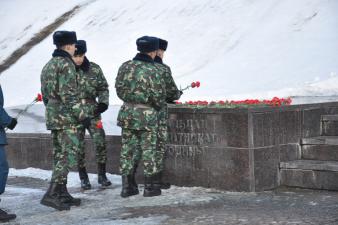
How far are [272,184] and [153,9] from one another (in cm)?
2601

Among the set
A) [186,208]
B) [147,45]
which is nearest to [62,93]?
[147,45]

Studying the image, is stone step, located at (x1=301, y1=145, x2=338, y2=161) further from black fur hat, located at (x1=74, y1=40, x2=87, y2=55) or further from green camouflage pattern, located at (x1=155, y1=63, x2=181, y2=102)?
black fur hat, located at (x1=74, y1=40, x2=87, y2=55)

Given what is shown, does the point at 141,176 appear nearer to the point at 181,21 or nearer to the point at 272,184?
the point at 272,184

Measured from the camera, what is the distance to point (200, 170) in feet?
30.0

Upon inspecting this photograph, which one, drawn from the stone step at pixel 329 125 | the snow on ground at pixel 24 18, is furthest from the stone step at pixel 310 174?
the snow on ground at pixel 24 18

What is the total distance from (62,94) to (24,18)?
35302 mm

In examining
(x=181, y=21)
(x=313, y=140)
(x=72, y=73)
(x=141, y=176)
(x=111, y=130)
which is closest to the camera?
(x=72, y=73)

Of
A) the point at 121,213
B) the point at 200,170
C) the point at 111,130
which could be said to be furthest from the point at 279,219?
the point at 111,130

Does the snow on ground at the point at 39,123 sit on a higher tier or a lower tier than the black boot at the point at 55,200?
higher

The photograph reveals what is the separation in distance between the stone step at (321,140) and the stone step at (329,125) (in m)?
0.33

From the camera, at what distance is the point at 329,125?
9594mm

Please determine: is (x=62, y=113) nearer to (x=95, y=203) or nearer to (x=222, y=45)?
(x=95, y=203)

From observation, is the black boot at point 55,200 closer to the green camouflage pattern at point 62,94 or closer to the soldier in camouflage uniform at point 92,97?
the green camouflage pattern at point 62,94

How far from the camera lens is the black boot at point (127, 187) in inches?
344
